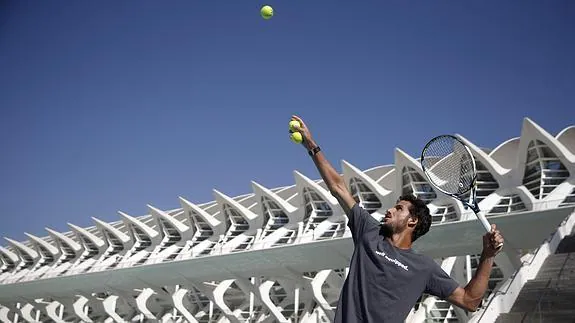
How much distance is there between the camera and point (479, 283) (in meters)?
3.52

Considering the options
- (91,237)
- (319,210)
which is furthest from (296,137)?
(91,237)

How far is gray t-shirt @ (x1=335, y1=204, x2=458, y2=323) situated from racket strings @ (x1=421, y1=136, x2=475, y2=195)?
145 cm

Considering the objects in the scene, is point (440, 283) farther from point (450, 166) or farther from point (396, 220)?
point (450, 166)

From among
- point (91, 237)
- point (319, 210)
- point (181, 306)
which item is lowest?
point (181, 306)

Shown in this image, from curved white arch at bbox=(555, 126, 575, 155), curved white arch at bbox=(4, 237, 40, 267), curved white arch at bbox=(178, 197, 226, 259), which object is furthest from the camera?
curved white arch at bbox=(4, 237, 40, 267)

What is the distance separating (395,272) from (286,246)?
25.2 m

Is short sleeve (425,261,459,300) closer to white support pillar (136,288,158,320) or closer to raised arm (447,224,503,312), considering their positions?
raised arm (447,224,503,312)

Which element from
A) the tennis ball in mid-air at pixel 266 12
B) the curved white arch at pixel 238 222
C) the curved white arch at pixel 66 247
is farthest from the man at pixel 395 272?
the curved white arch at pixel 66 247

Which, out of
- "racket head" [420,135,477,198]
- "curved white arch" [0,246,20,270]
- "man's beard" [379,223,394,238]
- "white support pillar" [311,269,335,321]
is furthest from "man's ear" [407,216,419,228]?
"curved white arch" [0,246,20,270]

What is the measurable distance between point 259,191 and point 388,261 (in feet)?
112

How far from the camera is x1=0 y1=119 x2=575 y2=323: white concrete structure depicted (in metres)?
25.4

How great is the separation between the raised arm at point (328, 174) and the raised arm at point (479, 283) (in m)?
0.76

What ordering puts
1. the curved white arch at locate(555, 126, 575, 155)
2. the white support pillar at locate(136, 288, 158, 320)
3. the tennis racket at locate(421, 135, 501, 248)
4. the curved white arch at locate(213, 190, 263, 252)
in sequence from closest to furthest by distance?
the tennis racket at locate(421, 135, 501, 248) < the curved white arch at locate(555, 126, 575, 155) < the white support pillar at locate(136, 288, 158, 320) < the curved white arch at locate(213, 190, 263, 252)

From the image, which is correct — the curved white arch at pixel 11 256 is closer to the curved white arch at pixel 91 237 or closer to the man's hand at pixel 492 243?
the curved white arch at pixel 91 237
